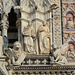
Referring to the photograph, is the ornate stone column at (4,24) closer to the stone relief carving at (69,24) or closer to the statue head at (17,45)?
the statue head at (17,45)

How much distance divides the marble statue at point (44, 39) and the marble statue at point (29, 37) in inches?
12.7

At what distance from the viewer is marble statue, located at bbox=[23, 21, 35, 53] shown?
24219 millimetres

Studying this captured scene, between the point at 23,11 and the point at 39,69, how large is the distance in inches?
122

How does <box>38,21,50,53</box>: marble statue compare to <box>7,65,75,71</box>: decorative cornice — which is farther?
<box>38,21,50,53</box>: marble statue

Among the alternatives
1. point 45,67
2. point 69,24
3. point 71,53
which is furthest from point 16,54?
point 69,24

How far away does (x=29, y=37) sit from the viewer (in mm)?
24359

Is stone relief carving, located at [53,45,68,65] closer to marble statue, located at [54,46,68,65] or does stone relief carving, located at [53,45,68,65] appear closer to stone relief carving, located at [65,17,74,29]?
marble statue, located at [54,46,68,65]

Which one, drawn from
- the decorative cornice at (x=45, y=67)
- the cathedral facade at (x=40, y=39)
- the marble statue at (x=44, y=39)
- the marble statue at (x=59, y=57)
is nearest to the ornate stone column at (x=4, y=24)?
the cathedral facade at (x=40, y=39)

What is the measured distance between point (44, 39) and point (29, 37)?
2.17 ft

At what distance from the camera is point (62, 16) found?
1005 inches

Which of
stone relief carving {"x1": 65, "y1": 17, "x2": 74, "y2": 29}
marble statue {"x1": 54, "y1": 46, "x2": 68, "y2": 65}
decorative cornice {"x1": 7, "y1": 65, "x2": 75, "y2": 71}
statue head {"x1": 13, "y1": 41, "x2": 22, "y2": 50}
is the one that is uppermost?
stone relief carving {"x1": 65, "y1": 17, "x2": 74, "y2": 29}

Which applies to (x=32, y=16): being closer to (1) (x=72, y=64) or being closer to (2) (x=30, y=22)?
(2) (x=30, y=22)

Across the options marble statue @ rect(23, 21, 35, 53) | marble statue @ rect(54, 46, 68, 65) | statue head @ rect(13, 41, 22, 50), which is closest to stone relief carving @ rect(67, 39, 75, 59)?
marble statue @ rect(54, 46, 68, 65)

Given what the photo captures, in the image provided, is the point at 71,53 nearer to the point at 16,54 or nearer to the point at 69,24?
the point at 69,24
